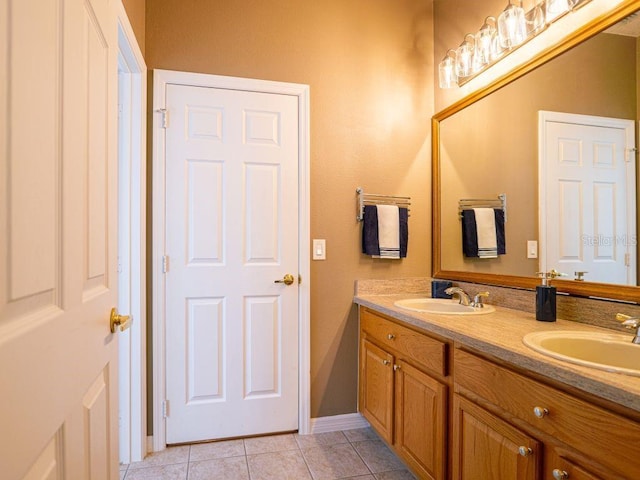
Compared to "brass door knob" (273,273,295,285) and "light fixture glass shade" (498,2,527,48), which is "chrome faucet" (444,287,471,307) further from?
"light fixture glass shade" (498,2,527,48)

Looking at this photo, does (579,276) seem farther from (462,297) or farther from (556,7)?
(556,7)

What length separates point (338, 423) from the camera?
2359 mm

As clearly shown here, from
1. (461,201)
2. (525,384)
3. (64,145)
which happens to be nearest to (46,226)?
(64,145)

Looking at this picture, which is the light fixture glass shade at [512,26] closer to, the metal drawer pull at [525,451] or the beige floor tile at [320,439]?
the metal drawer pull at [525,451]

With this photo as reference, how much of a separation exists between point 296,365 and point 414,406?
2.71 ft

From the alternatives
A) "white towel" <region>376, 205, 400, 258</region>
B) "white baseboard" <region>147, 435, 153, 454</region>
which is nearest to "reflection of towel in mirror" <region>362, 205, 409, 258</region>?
"white towel" <region>376, 205, 400, 258</region>

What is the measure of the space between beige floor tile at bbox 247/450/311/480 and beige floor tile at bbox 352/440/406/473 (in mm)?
340

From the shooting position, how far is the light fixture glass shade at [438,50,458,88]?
88.2 inches

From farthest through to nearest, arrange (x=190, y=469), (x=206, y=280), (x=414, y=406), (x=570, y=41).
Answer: (x=206, y=280), (x=190, y=469), (x=414, y=406), (x=570, y=41)

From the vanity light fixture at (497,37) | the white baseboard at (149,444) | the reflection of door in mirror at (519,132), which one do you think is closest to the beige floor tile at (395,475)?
the reflection of door in mirror at (519,132)

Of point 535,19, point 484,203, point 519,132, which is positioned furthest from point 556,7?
point 484,203

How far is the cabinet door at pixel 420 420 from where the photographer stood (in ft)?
5.00

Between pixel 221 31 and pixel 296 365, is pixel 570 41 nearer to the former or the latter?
pixel 221 31

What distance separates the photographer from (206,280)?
7.17 ft
